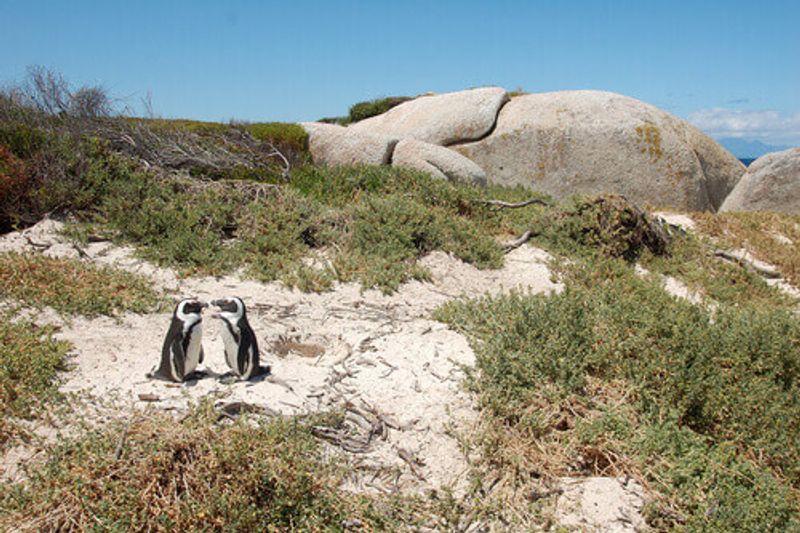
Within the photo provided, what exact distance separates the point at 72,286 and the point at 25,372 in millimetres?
1917

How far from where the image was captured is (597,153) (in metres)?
14.6

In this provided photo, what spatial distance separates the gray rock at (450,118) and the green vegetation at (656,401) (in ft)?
31.9

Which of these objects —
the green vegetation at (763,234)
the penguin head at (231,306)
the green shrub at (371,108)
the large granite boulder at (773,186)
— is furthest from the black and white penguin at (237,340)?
the green shrub at (371,108)

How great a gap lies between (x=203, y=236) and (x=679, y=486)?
594 centimetres

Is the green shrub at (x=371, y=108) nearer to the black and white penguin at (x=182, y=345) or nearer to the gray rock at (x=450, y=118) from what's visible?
the gray rock at (x=450, y=118)

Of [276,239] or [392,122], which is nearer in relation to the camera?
[276,239]

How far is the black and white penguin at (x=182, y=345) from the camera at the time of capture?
177 inches

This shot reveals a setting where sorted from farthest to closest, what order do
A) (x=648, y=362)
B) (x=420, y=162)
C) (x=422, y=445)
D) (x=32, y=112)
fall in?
(x=420, y=162) → (x=32, y=112) → (x=648, y=362) → (x=422, y=445)

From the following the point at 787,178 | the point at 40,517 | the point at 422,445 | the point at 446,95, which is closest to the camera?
the point at 40,517

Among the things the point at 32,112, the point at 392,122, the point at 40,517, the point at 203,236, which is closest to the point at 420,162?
the point at 392,122

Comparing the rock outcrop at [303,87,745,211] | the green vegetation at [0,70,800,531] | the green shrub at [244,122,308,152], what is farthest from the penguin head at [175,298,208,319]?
the rock outcrop at [303,87,745,211]

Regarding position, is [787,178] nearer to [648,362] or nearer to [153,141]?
[648,362]

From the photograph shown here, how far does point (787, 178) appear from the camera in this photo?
45.2 ft

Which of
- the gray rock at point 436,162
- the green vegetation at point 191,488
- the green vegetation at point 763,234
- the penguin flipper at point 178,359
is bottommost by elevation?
the green vegetation at point 763,234
